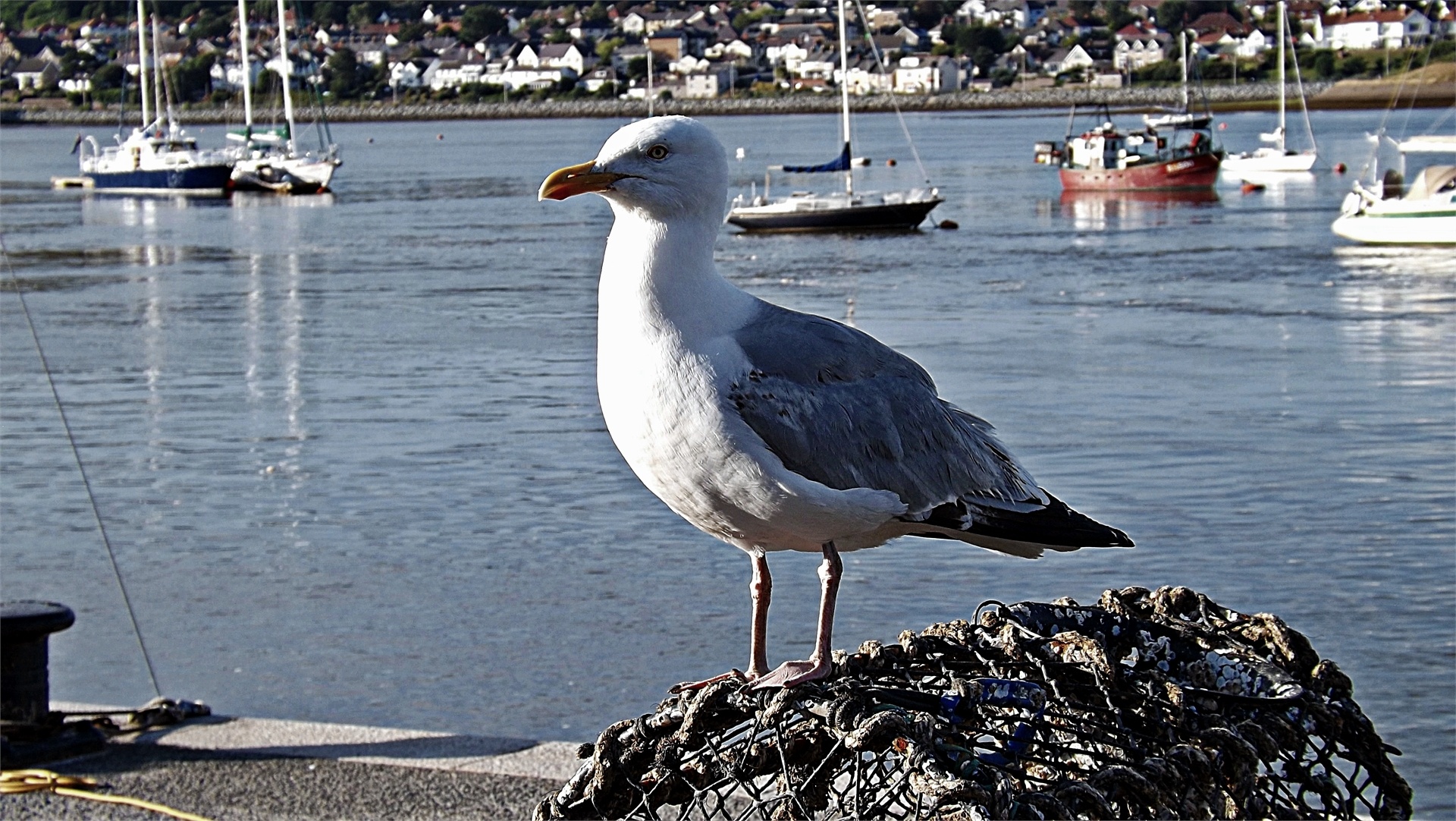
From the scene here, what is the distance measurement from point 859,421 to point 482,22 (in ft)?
537

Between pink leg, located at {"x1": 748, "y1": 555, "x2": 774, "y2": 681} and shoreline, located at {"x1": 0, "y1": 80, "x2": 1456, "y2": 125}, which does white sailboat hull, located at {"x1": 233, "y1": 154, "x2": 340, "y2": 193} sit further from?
pink leg, located at {"x1": 748, "y1": 555, "x2": 774, "y2": 681}

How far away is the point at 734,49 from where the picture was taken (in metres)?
161

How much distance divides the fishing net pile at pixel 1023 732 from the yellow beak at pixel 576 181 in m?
1.15

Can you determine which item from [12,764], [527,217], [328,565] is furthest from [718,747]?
[527,217]

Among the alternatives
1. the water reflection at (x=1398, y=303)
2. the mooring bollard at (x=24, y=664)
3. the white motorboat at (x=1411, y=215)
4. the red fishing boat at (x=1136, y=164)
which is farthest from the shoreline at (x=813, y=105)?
the mooring bollard at (x=24, y=664)

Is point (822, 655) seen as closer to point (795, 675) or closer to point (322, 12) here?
point (795, 675)

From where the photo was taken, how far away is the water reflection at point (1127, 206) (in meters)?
50.0

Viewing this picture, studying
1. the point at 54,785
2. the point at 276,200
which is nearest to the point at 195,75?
the point at 276,200

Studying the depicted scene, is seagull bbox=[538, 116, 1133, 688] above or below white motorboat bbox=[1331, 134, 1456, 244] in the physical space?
above

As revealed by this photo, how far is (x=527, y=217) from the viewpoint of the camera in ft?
180

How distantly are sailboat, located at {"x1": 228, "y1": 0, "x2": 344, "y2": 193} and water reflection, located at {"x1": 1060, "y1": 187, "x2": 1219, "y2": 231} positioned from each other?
28780 mm

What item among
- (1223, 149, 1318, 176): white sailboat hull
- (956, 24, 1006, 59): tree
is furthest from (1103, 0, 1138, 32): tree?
(1223, 149, 1318, 176): white sailboat hull

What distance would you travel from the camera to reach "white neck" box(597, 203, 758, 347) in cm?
429

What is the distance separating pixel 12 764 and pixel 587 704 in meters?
2.93
